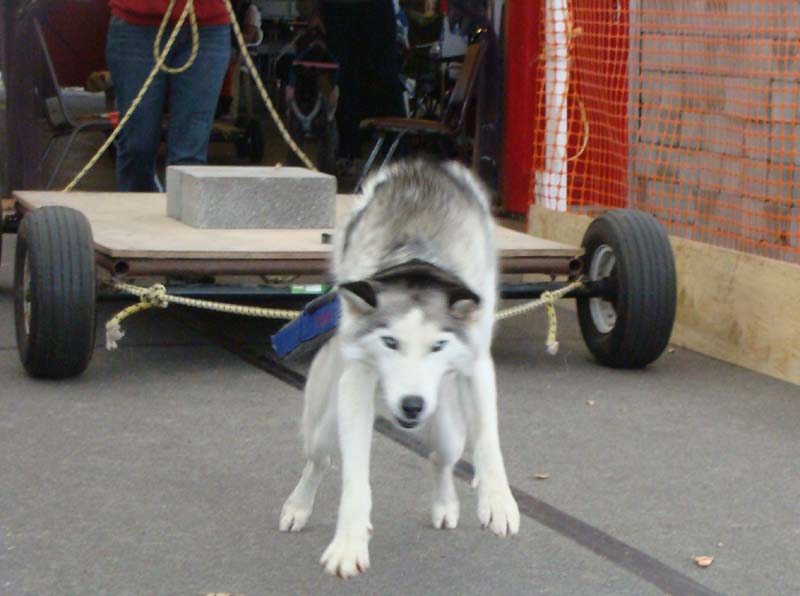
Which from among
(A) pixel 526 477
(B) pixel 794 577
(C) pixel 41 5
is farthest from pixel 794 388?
(C) pixel 41 5

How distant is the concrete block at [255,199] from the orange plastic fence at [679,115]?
1997 millimetres

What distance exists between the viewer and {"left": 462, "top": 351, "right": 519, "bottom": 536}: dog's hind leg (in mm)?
3957

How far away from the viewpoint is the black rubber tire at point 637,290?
6477mm

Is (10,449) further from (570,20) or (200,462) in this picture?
(570,20)

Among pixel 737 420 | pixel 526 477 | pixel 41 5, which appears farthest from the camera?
pixel 41 5

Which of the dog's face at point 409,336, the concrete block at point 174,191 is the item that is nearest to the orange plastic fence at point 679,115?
the concrete block at point 174,191

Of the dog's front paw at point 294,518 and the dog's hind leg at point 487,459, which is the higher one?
the dog's hind leg at point 487,459

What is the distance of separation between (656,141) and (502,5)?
10.7 ft

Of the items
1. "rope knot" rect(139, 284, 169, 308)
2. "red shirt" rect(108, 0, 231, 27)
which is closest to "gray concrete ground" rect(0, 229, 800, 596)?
"rope knot" rect(139, 284, 169, 308)

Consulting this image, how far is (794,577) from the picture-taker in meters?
4.23

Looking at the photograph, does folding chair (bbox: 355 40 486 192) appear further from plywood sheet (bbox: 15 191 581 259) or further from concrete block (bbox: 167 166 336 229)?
concrete block (bbox: 167 166 336 229)

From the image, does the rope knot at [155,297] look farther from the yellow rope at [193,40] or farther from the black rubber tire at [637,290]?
the yellow rope at [193,40]

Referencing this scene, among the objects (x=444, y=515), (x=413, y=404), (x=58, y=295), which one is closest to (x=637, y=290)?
(x=444, y=515)

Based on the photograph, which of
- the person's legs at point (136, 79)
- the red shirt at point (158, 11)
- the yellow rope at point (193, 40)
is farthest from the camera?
the person's legs at point (136, 79)
